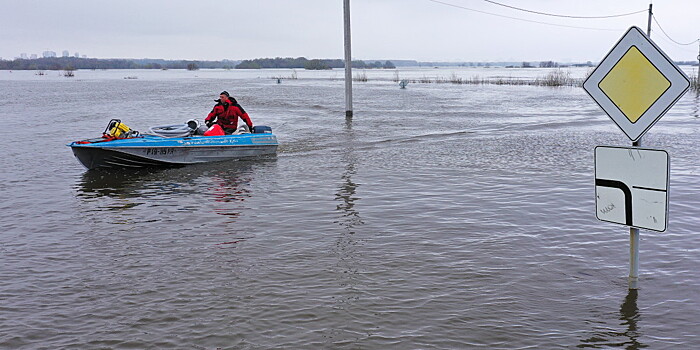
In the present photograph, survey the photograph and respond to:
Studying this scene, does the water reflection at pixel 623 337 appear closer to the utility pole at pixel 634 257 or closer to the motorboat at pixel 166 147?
the utility pole at pixel 634 257

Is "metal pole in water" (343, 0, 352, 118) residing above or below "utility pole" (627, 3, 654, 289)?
above

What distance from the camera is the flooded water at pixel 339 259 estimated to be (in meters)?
5.32

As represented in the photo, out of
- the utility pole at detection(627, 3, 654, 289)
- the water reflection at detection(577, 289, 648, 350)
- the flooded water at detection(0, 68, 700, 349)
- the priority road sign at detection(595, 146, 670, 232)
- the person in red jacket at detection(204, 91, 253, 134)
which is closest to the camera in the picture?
the water reflection at detection(577, 289, 648, 350)

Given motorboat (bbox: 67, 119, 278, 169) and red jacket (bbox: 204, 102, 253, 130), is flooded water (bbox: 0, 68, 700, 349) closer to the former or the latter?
motorboat (bbox: 67, 119, 278, 169)

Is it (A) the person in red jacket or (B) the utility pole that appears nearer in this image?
(B) the utility pole

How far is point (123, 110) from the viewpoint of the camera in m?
35.8

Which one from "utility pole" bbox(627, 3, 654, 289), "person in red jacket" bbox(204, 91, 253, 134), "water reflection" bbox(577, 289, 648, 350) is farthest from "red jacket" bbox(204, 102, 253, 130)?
"water reflection" bbox(577, 289, 648, 350)

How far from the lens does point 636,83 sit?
525cm

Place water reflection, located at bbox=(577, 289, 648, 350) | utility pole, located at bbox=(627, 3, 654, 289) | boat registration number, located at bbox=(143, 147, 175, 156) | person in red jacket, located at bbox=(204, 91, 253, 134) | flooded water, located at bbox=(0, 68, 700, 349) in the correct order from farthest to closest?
person in red jacket, located at bbox=(204, 91, 253, 134)
boat registration number, located at bbox=(143, 147, 175, 156)
utility pole, located at bbox=(627, 3, 654, 289)
flooded water, located at bbox=(0, 68, 700, 349)
water reflection, located at bbox=(577, 289, 648, 350)

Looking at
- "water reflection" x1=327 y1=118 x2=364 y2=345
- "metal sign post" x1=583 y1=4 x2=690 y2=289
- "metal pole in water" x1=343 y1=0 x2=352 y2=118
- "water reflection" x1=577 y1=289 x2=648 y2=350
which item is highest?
"metal pole in water" x1=343 y1=0 x2=352 y2=118

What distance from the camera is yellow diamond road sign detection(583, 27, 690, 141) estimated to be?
507 centimetres

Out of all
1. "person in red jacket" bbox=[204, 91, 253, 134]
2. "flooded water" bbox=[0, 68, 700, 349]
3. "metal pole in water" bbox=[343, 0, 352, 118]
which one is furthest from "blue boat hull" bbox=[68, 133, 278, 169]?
"metal pole in water" bbox=[343, 0, 352, 118]

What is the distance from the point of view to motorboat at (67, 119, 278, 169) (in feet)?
46.5

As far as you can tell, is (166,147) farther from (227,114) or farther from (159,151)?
(227,114)
